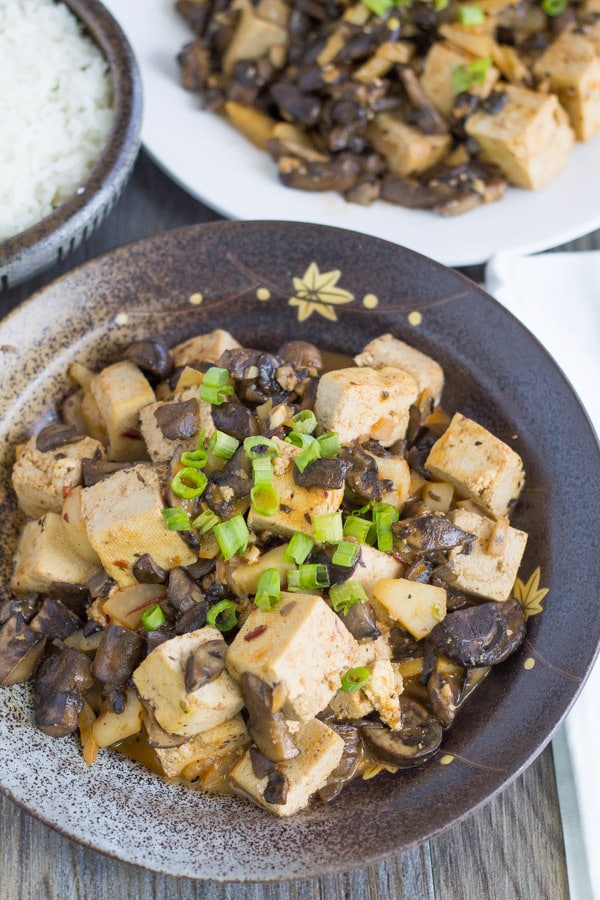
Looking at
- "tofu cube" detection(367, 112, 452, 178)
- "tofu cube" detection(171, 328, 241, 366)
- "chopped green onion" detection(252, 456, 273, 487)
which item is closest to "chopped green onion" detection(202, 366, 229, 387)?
"tofu cube" detection(171, 328, 241, 366)

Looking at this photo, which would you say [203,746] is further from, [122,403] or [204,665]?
[122,403]

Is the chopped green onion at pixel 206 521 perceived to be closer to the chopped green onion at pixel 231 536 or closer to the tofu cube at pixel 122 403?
the chopped green onion at pixel 231 536

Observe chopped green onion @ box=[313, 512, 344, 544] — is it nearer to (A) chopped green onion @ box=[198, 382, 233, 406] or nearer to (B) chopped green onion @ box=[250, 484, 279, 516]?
(B) chopped green onion @ box=[250, 484, 279, 516]

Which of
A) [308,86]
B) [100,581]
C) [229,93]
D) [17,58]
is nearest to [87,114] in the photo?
[17,58]

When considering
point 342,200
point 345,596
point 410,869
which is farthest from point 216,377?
point 410,869

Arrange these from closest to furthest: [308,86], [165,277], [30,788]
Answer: [30,788] → [165,277] → [308,86]

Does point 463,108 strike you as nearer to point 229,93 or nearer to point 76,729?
point 229,93
